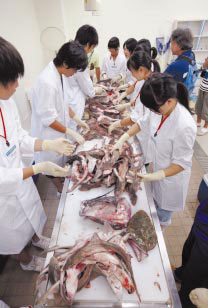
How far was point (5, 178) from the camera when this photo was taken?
1.41 meters

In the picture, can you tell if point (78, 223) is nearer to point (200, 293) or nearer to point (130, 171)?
point (130, 171)

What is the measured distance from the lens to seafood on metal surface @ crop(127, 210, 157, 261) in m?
1.32

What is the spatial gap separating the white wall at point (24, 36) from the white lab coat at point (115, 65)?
5.43 ft

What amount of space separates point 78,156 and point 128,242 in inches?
37.7

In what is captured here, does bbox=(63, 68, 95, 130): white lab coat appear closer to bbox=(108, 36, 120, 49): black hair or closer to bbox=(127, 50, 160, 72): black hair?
bbox=(127, 50, 160, 72): black hair

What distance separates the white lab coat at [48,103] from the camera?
210 cm

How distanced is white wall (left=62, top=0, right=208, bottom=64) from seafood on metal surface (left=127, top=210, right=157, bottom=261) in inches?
238

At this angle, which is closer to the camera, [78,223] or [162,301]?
[162,301]

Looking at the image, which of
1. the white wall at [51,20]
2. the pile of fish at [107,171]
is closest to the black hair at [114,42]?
the white wall at [51,20]

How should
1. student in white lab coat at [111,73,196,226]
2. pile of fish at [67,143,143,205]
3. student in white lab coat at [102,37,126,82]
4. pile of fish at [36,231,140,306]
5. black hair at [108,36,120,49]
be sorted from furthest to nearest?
student in white lab coat at [102,37,126,82]
black hair at [108,36,120,49]
pile of fish at [67,143,143,205]
student in white lab coat at [111,73,196,226]
pile of fish at [36,231,140,306]

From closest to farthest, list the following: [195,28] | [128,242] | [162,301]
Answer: [162,301], [128,242], [195,28]

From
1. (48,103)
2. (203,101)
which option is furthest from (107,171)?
(203,101)

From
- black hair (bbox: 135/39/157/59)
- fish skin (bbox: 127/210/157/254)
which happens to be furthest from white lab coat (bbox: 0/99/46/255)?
→ black hair (bbox: 135/39/157/59)

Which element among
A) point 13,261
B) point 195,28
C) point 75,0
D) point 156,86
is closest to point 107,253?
point 156,86
